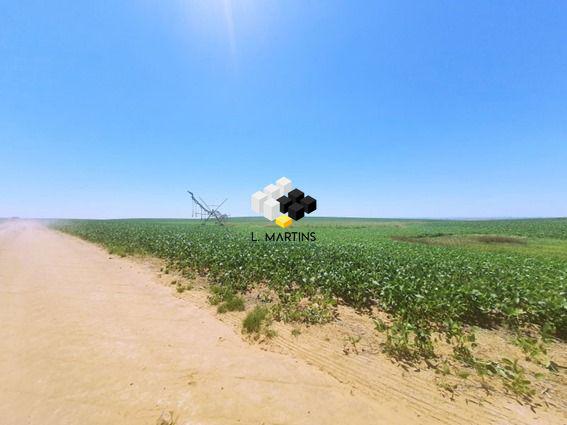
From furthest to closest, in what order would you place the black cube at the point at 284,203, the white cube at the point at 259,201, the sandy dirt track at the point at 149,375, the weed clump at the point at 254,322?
the white cube at the point at 259,201, the black cube at the point at 284,203, the weed clump at the point at 254,322, the sandy dirt track at the point at 149,375

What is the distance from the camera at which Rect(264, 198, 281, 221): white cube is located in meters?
24.4

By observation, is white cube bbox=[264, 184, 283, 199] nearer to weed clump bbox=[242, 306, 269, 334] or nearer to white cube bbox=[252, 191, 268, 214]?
white cube bbox=[252, 191, 268, 214]

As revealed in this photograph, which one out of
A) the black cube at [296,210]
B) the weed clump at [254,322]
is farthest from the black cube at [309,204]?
the weed clump at [254,322]

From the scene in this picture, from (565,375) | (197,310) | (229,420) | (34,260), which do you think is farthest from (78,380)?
(34,260)

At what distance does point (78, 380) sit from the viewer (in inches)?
166

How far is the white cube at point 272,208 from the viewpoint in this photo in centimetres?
2444

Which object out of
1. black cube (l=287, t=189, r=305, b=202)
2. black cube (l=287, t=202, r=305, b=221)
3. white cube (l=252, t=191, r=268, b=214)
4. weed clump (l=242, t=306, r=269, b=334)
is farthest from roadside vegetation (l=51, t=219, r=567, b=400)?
white cube (l=252, t=191, r=268, b=214)

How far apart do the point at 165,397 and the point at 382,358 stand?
166 inches

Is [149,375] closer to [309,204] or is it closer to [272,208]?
[309,204]

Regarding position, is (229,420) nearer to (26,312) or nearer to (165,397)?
(165,397)

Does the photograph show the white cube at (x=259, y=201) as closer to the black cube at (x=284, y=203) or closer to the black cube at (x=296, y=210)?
the black cube at (x=284, y=203)

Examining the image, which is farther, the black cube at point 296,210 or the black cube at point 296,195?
the black cube at point 296,195

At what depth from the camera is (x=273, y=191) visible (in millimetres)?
24516

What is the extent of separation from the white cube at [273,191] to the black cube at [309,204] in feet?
8.47
